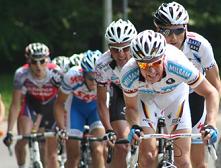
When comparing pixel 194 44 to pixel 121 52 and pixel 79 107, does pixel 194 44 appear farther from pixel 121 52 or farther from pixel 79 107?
pixel 79 107

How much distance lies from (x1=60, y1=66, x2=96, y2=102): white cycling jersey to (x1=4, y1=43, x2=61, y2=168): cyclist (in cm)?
79

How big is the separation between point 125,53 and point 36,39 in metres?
20.2

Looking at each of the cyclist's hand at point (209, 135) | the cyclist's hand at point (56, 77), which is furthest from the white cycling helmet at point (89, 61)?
the cyclist's hand at point (209, 135)

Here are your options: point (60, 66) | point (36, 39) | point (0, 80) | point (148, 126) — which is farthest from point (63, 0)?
point (148, 126)

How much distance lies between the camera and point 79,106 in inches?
462

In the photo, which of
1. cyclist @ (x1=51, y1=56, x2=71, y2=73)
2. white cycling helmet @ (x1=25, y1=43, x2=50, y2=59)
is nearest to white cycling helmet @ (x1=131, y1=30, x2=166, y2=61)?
cyclist @ (x1=51, y1=56, x2=71, y2=73)

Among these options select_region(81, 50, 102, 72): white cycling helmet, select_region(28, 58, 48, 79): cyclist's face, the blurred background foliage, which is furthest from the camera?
the blurred background foliage

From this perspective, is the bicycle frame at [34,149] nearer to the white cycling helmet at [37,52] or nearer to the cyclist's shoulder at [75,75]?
the cyclist's shoulder at [75,75]

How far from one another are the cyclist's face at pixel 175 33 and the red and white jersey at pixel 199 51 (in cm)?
8

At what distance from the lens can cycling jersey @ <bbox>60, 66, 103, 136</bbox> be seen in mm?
11398

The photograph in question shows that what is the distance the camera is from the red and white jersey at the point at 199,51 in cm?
945

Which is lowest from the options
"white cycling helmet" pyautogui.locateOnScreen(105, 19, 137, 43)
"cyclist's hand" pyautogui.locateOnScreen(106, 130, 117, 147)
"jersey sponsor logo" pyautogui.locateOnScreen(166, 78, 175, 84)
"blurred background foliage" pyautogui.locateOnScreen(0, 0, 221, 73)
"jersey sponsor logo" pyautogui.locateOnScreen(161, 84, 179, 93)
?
"cyclist's hand" pyautogui.locateOnScreen(106, 130, 117, 147)

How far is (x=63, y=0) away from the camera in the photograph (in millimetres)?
30422

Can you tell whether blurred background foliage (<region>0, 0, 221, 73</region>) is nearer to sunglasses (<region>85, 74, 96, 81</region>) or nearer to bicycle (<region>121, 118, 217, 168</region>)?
sunglasses (<region>85, 74, 96, 81</region>)
